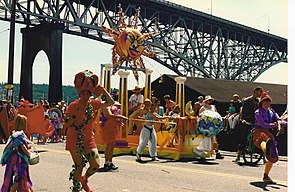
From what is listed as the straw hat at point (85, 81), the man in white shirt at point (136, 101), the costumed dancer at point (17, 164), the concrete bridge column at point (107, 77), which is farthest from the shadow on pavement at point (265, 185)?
the concrete bridge column at point (107, 77)

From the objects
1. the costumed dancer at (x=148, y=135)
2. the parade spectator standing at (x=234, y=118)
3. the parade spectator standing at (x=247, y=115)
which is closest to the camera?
the parade spectator standing at (x=247, y=115)

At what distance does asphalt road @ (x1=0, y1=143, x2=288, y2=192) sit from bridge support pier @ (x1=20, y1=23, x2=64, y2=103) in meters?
23.7

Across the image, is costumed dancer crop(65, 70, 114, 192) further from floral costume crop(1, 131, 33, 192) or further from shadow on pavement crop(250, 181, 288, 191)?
shadow on pavement crop(250, 181, 288, 191)

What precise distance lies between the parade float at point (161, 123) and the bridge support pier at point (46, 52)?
21.1 m

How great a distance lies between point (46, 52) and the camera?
3672 cm

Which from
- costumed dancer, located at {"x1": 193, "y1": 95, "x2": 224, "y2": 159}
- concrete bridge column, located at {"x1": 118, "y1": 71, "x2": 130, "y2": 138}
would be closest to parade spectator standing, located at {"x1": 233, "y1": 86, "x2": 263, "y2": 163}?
costumed dancer, located at {"x1": 193, "y1": 95, "x2": 224, "y2": 159}

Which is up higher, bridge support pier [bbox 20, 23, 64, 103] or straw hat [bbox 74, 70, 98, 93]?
bridge support pier [bbox 20, 23, 64, 103]

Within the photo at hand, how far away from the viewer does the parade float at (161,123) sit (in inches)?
472

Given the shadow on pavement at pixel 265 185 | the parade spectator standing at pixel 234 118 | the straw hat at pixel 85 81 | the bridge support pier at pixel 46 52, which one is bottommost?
the shadow on pavement at pixel 265 185

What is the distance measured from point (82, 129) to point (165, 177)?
10.3 ft

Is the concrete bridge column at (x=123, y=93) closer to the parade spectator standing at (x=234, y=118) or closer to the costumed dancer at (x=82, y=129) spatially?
the parade spectator standing at (x=234, y=118)

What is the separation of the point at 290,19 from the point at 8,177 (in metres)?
4.91

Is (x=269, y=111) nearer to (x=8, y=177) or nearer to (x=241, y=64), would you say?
(x=8, y=177)

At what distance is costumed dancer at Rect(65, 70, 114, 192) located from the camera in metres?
6.50
